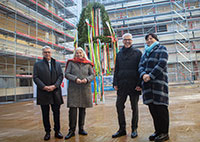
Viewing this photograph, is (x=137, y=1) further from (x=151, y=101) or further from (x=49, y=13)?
(x=151, y=101)

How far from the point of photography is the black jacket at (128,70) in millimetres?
2898

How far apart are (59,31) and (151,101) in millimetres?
18460

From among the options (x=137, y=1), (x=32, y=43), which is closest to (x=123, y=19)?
(x=137, y=1)

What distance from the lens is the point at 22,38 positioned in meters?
14.8

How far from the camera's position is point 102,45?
772 cm

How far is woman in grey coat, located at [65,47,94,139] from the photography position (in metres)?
3.04

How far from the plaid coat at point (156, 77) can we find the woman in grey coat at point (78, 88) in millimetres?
1056

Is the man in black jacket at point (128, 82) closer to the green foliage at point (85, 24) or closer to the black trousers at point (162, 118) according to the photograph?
the black trousers at point (162, 118)

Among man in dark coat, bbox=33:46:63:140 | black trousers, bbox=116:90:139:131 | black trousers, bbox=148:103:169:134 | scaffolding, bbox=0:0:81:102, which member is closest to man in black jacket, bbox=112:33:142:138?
black trousers, bbox=116:90:139:131

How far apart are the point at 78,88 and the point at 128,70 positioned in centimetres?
95

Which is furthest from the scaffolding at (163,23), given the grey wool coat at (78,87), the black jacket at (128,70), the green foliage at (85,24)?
the grey wool coat at (78,87)

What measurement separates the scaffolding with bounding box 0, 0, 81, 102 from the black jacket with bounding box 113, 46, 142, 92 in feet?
33.8

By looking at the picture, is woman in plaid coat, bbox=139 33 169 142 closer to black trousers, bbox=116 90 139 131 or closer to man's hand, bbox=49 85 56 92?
black trousers, bbox=116 90 139 131

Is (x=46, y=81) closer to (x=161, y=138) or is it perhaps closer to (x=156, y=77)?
(x=156, y=77)
